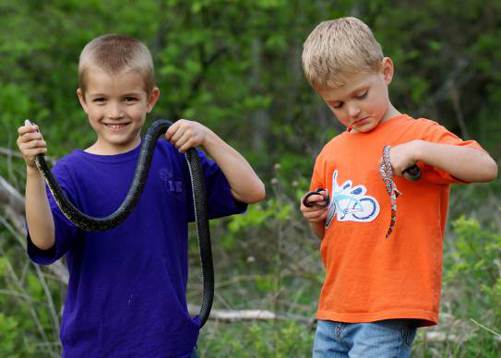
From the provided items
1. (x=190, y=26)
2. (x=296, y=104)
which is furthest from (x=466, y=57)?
(x=190, y=26)

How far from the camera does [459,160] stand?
9.03 ft

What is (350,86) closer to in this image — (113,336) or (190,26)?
(113,336)

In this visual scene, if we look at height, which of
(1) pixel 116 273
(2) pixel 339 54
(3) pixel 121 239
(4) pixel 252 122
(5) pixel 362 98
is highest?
(4) pixel 252 122

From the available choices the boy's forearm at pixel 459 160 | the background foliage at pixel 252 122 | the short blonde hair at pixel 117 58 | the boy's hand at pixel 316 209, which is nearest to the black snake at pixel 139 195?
the short blonde hair at pixel 117 58

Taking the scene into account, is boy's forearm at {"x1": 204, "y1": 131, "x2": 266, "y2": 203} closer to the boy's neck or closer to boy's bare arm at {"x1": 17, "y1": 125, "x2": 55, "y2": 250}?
the boy's neck

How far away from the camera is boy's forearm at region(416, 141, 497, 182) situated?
108 inches

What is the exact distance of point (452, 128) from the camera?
12344 mm

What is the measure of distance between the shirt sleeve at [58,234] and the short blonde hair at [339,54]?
0.84 metres

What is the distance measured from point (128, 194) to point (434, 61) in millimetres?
8785

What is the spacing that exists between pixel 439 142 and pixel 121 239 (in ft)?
3.37

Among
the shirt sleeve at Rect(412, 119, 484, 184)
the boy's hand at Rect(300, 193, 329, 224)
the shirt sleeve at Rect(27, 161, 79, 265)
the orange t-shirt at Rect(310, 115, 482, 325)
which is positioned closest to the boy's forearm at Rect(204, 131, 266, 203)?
the boy's hand at Rect(300, 193, 329, 224)

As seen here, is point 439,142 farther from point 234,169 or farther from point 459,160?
point 234,169

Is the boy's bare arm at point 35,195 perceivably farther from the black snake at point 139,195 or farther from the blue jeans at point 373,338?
the blue jeans at point 373,338

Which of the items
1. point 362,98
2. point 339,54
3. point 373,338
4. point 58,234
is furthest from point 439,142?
point 58,234
